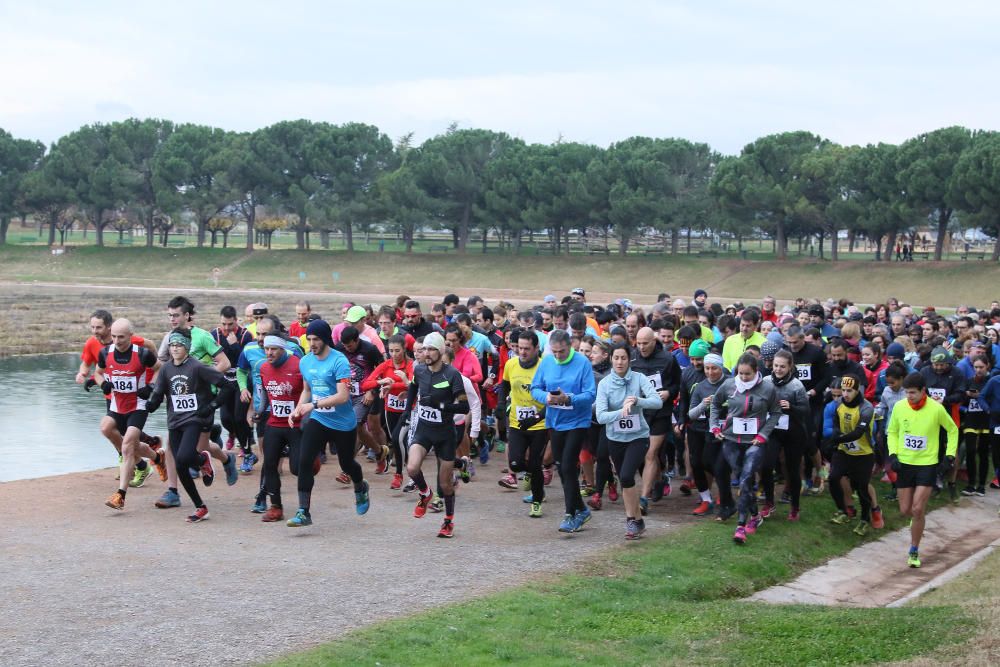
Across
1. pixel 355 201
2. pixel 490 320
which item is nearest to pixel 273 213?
pixel 355 201

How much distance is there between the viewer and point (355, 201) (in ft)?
275

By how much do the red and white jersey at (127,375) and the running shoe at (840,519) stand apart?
7387 millimetres

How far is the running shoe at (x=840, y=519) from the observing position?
12.4 meters

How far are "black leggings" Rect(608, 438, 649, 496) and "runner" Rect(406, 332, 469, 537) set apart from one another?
1.51 m

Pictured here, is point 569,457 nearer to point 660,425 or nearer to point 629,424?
point 629,424

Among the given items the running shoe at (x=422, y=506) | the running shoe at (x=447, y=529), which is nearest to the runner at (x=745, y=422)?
the running shoe at (x=447, y=529)

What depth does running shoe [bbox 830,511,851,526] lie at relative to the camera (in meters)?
12.4

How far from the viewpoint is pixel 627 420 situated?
35.1 ft

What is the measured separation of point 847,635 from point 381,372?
19.8 feet

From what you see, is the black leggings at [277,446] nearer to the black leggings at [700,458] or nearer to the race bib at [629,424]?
the race bib at [629,424]

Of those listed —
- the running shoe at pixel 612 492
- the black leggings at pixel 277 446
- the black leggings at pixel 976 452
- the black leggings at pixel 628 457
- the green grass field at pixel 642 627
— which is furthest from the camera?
the black leggings at pixel 976 452

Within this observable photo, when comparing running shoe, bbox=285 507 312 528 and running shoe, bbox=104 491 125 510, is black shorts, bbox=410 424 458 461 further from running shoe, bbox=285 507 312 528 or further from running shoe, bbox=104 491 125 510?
running shoe, bbox=104 491 125 510

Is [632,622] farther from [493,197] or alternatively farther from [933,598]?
[493,197]

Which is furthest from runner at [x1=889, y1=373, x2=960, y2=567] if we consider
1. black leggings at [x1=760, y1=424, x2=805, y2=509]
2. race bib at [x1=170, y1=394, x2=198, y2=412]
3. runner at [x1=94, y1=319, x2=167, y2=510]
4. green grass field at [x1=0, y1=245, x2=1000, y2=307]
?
green grass field at [x1=0, y1=245, x2=1000, y2=307]
